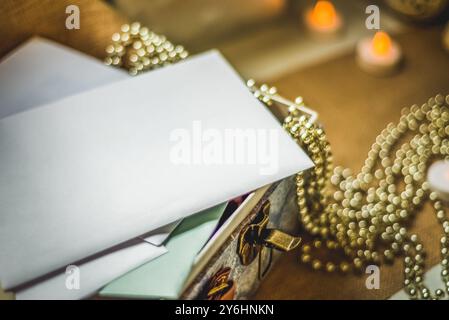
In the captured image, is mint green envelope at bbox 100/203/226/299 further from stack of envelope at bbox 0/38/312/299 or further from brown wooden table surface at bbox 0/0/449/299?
brown wooden table surface at bbox 0/0/449/299

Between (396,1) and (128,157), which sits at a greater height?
(396,1)

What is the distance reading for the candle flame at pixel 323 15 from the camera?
784 millimetres

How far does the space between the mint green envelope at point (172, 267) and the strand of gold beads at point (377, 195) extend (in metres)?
0.10

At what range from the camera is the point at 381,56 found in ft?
2.33

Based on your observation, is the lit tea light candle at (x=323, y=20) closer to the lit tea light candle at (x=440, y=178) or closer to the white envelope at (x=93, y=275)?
the lit tea light candle at (x=440, y=178)

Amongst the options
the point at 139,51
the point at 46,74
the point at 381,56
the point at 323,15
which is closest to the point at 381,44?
the point at 381,56

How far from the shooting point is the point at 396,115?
656mm

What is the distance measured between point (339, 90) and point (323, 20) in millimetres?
150

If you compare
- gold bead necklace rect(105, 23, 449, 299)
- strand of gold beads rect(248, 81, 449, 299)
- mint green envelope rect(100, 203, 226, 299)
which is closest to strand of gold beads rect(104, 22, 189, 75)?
gold bead necklace rect(105, 23, 449, 299)

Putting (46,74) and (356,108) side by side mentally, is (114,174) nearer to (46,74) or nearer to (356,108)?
(46,74)

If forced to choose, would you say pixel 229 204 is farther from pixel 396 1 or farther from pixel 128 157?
pixel 396 1

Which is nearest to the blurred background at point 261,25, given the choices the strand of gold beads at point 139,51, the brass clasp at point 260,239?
the strand of gold beads at point 139,51
